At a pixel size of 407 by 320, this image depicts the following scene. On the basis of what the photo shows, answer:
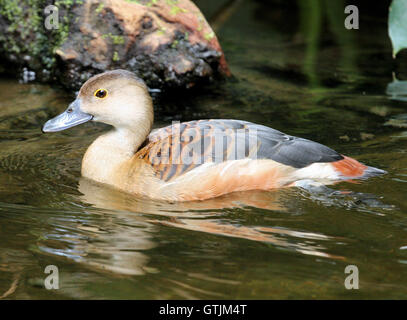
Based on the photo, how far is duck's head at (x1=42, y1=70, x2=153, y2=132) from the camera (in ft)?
18.1

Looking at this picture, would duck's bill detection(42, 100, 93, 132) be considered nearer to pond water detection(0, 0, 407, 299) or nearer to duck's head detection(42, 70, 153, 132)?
duck's head detection(42, 70, 153, 132)

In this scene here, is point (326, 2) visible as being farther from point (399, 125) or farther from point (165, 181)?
point (165, 181)

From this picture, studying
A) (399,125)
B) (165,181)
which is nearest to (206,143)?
(165,181)

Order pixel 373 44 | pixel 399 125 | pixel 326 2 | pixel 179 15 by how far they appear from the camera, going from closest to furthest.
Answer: pixel 399 125 < pixel 179 15 < pixel 373 44 < pixel 326 2

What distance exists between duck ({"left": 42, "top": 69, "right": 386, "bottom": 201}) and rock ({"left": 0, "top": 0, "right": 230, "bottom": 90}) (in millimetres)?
2461

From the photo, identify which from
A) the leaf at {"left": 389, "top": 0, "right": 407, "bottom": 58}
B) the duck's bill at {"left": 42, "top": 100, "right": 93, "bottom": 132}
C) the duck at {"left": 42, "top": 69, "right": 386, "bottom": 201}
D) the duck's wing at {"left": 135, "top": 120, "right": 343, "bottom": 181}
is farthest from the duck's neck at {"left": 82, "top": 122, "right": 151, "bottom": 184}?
the leaf at {"left": 389, "top": 0, "right": 407, "bottom": 58}

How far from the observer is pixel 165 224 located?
464 centimetres

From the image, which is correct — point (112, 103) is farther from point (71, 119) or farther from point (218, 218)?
point (218, 218)

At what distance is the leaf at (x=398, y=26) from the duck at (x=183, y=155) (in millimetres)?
1948

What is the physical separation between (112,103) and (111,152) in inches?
17.0

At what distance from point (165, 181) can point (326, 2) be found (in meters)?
7.10

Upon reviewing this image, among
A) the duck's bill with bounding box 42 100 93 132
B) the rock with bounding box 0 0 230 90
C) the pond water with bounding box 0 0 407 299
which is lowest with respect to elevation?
the pond water with bounding box 0 0 407 299

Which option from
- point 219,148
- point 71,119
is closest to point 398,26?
point 219,148

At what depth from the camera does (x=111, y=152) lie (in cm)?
552
